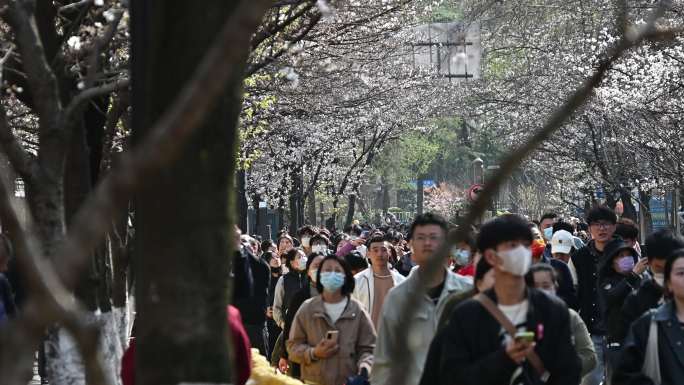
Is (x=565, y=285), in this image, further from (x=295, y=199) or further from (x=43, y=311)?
(x=295, y=199)

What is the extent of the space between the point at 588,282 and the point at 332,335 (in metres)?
4.27

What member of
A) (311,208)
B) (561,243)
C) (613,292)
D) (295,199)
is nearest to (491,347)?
(613,292)

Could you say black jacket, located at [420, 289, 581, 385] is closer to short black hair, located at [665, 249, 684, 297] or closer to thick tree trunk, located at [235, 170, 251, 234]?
short black hair, located at [665, 249, 684, 297]

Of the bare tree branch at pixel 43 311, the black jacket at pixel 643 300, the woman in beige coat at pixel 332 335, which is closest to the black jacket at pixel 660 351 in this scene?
the black jacket at pixel 643 300

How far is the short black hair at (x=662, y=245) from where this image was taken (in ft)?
31.2

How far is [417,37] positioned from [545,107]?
141 inches

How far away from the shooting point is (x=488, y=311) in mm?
6238

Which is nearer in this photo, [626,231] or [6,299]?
[6,299]

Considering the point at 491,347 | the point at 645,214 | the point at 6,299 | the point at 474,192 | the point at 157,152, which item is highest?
the point at 645,214

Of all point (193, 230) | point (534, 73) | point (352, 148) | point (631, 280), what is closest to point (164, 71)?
point (193, 230)

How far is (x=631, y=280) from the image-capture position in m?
11.3

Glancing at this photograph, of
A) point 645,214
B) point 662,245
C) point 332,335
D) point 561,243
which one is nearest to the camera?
point 662,245

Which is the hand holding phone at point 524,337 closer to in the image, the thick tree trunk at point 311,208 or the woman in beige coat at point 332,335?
the woman in beige coat at point 332,335

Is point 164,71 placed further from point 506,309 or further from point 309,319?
point 309,319
